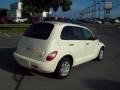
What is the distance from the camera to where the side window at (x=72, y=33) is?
8.48m

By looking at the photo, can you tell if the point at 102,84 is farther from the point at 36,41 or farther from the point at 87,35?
the point at 87,35

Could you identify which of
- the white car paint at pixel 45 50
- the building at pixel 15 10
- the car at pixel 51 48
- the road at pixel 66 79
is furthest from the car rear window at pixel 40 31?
the building at pixel 15 10

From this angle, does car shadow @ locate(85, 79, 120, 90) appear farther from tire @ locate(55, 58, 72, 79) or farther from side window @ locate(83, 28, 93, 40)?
side window @ locate(83, 28, 93, 40)

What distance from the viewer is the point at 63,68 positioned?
328 inches

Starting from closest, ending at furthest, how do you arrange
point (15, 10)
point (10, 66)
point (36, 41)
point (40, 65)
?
point (40, 65)
point (36, 41)
point (10, 66)
point (15, 10)

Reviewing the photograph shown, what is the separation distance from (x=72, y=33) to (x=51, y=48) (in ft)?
4.07

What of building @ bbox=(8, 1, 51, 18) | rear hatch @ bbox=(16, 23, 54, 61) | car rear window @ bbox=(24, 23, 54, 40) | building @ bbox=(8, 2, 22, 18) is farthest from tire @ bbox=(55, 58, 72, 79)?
building @ bbox=(8, 2, 22, 18)

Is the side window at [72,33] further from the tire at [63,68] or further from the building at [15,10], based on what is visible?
the building at [15,10]

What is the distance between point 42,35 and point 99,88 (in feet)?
7.54

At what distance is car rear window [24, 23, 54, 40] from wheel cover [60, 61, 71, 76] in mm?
998

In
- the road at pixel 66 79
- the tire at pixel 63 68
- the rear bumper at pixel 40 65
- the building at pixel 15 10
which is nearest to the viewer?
the road at pixel 66 79

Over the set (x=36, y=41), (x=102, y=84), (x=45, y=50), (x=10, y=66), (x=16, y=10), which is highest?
(x=16, y=10)

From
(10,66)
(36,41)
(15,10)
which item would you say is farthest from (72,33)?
(15,10)

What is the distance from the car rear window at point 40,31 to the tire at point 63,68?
0.90 metres
